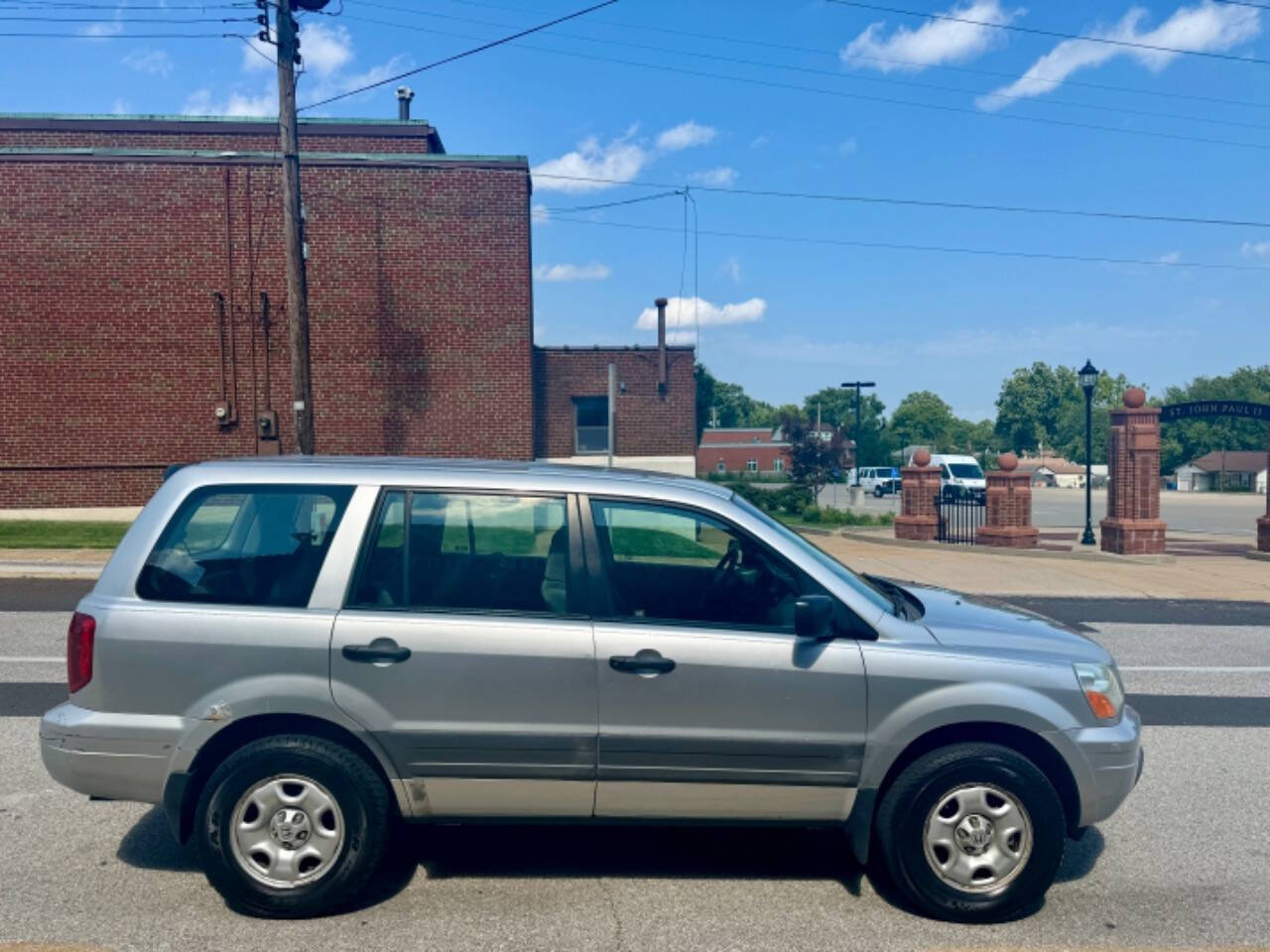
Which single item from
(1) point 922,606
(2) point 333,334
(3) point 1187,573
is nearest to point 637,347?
(2) point 333,334

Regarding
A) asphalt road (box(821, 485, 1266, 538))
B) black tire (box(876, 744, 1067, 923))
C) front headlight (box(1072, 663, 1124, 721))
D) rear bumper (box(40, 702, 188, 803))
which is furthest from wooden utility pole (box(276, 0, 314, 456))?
asphalt road (box(821, 485, 1266, 538))

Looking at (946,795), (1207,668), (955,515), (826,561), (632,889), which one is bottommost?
(1207,668)

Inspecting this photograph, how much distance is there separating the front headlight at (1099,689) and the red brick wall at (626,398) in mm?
21827

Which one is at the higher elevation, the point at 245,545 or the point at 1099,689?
the point at 245,545

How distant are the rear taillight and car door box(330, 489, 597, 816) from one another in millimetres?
966

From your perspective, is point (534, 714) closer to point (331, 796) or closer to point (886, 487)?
point (331, 796)

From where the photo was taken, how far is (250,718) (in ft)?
13.8

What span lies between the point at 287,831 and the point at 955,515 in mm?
21748

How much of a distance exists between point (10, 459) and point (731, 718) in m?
21.6

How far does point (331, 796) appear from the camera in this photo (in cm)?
412

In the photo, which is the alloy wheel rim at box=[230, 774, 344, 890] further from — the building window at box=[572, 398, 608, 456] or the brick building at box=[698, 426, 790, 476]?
the brick building at box=[698, 426, 790, 476]

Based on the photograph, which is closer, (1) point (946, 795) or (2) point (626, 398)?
(1) point (946, 795)

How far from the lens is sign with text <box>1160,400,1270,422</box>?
71.1 feet

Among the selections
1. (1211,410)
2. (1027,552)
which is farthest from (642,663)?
(1211,410)
